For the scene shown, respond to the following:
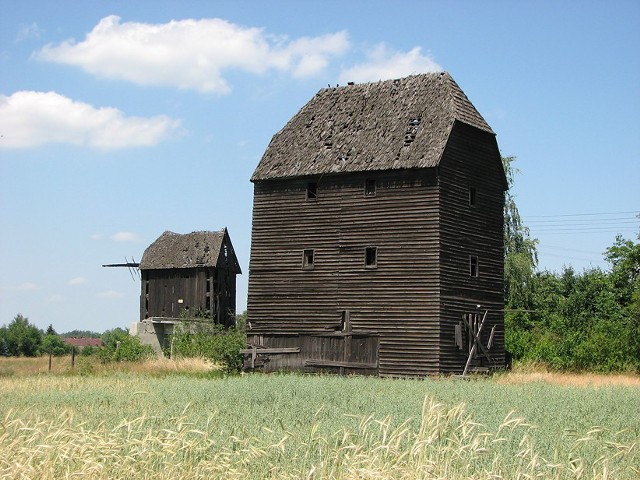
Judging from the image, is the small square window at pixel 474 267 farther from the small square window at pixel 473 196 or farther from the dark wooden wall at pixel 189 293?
the dark wooden wall at pixel 189 293

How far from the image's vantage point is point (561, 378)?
1400 inches

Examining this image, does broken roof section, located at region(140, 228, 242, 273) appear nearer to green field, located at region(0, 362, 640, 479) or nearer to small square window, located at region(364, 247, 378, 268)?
green field, located at region(0, 362, 640, 479)

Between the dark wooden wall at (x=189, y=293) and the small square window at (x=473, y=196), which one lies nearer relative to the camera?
the small square window at (x=473, y=196)

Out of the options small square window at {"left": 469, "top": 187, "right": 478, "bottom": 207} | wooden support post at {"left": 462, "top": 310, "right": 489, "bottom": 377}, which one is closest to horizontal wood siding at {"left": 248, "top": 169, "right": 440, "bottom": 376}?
wooden support post at {"left": 462, "top": 310, "right": 489, "bottom": 377}

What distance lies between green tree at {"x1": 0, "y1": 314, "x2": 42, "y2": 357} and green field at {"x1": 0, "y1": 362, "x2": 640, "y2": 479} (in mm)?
46494

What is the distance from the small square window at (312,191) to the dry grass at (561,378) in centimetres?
1026

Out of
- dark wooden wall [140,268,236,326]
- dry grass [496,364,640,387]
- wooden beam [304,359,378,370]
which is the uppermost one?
dark wooden wall [140,268,236,326]

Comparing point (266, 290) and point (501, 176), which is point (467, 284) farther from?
point (266, 290)

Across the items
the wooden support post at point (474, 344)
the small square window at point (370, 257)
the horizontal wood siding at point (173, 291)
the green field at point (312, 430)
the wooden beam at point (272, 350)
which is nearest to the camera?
the green field at point (312, 430)

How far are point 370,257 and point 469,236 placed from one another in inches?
165

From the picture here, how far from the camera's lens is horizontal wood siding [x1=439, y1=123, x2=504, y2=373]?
35469 mm

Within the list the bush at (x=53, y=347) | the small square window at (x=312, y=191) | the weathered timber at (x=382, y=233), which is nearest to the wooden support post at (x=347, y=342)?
the weathered timber at (x=382, y=233)

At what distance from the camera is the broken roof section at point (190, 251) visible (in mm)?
56000

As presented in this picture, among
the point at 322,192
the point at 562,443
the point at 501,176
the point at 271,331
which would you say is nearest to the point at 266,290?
the point at 271,331
